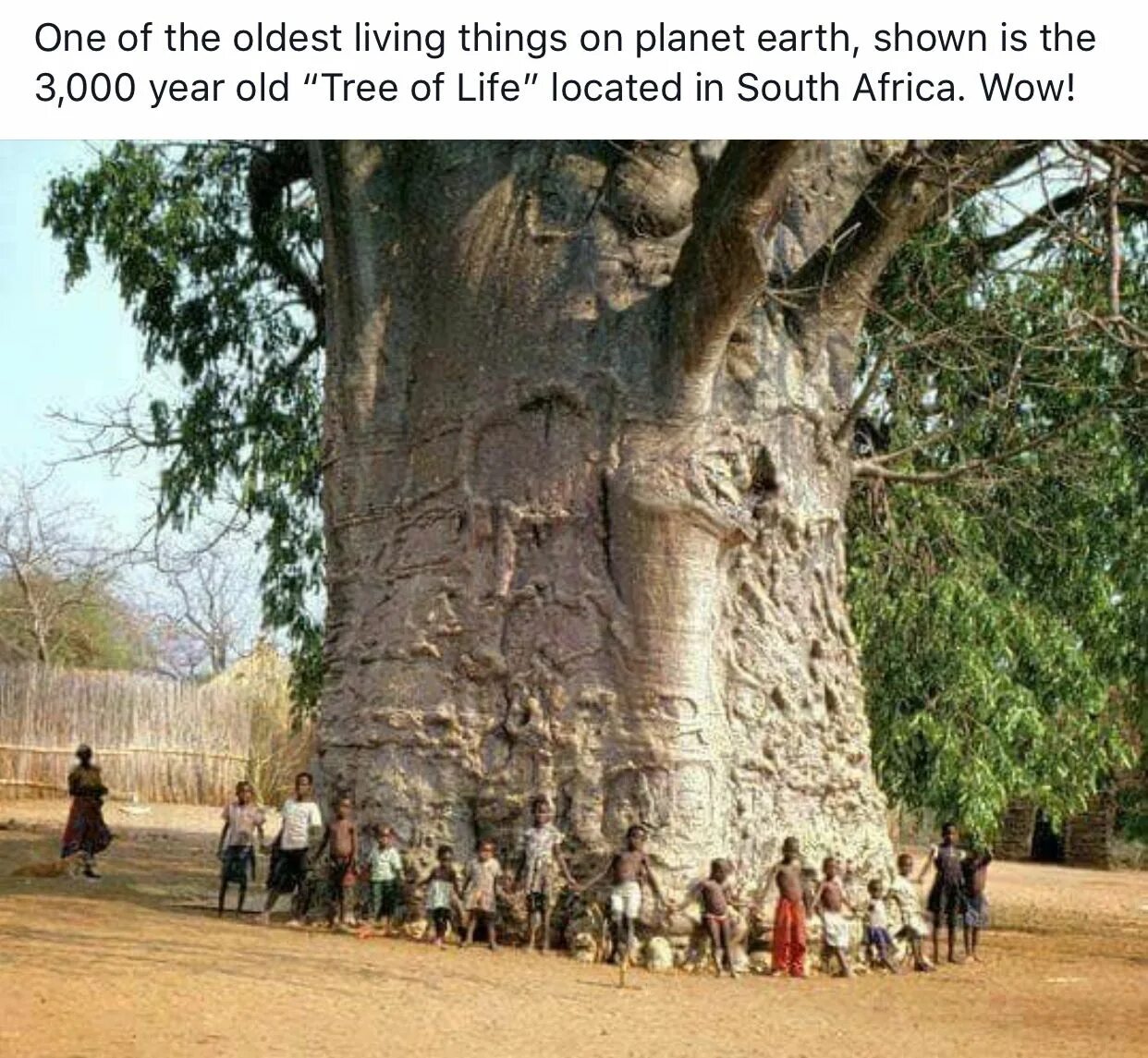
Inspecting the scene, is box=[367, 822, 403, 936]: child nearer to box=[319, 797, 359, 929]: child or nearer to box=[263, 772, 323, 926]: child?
box=[319, 797, 359, 929]: child

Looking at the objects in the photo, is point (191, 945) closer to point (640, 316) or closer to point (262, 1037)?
point (262, 1037)

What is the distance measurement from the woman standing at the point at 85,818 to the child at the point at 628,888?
178 inches

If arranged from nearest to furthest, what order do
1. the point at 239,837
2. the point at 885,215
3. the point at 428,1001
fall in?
1. the point at 428,1001
2. the point at 885,215
3. the point at 239,837

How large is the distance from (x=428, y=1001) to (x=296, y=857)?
9.68 feet

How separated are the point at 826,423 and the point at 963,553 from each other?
2680 mm

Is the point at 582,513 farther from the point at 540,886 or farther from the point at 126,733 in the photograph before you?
the point at 126,733

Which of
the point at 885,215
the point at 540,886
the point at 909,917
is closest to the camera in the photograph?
the point at 540,886

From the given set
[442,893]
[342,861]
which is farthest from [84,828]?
[442,893]

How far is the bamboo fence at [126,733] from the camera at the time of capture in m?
25.6

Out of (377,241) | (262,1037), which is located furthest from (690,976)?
(377,241)

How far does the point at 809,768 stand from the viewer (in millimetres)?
12430

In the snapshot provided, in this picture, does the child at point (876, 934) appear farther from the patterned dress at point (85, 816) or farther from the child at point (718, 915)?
the patterned dress at point (85, 816)

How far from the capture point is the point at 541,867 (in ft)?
37.7

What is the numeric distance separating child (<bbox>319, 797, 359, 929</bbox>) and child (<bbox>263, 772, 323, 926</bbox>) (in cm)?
18
